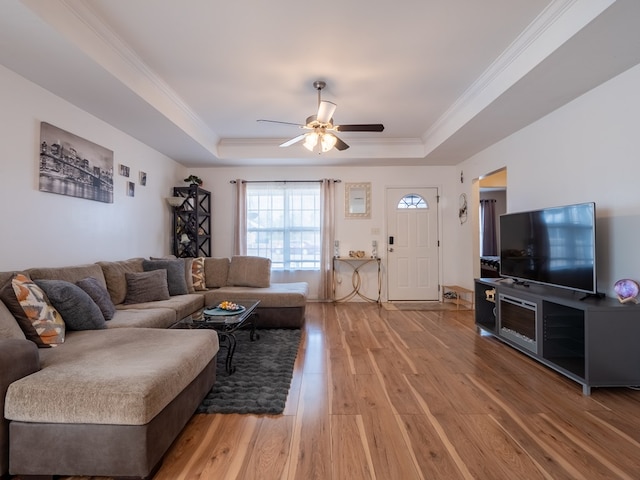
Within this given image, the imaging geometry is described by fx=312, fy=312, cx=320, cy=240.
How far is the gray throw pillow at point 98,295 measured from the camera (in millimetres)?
2551

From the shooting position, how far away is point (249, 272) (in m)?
4.43

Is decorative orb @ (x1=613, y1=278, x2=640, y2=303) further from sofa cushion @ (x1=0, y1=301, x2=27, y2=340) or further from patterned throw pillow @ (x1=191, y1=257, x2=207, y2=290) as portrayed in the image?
patterned throw pillow @ (x1=191, y1=257, x2=207, y2=290)

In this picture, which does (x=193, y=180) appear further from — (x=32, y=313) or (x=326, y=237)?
(x=32, y=313)

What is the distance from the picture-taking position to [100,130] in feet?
11.3

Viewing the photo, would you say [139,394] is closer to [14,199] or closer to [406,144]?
[14,199]

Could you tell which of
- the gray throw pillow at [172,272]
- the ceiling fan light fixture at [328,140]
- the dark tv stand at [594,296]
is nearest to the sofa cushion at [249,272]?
the gray throw pillow at [172,272]

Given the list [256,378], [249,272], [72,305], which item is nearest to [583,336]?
[256,378]

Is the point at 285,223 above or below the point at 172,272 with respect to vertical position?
above

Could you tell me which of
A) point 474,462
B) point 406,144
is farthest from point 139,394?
point 406,144

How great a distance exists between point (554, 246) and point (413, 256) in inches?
111

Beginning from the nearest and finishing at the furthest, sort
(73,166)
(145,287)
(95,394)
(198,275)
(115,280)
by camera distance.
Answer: (95,394) → (73,166) → (115,280) → (145,287) → (198,275)

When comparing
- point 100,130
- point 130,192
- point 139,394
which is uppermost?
point 100,130

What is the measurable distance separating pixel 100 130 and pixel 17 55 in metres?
1.25

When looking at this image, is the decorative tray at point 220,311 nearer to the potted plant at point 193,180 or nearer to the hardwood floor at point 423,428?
the hardwood floor at point 423,428
